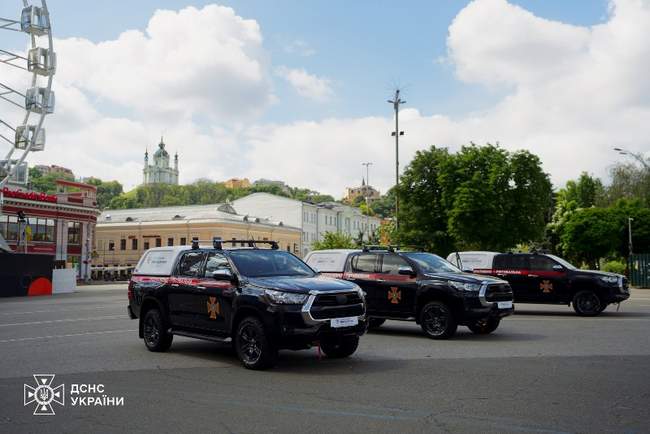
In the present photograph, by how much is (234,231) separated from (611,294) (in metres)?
64.3

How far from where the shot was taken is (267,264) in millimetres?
10539

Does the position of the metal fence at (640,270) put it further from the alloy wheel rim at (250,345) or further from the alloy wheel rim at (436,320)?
the alloy wheel rim at (250,345)

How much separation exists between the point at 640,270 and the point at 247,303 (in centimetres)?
4242

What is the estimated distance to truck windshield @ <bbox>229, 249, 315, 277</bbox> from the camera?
33.7ft

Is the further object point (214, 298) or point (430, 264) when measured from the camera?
point (430, 264)

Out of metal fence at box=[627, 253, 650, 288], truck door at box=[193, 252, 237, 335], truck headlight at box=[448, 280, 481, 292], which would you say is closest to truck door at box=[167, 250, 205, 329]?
truck door at box=[193, 252, 237, 335]

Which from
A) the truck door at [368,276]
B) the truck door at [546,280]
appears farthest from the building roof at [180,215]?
the truck door at [368,276]

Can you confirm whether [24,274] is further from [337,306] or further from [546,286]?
[337,306]

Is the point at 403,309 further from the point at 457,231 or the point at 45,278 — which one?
the point at 45,278

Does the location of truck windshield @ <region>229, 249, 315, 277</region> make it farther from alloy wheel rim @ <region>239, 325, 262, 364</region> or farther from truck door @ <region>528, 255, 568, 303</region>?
truck door @ <region>528, 255, 568, 303</region>

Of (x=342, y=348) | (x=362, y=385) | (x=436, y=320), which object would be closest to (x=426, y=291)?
(x=436, y=320)

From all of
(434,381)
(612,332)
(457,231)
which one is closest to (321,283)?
(434,381)

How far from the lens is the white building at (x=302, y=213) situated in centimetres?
9794

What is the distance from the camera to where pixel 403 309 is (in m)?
14.0
